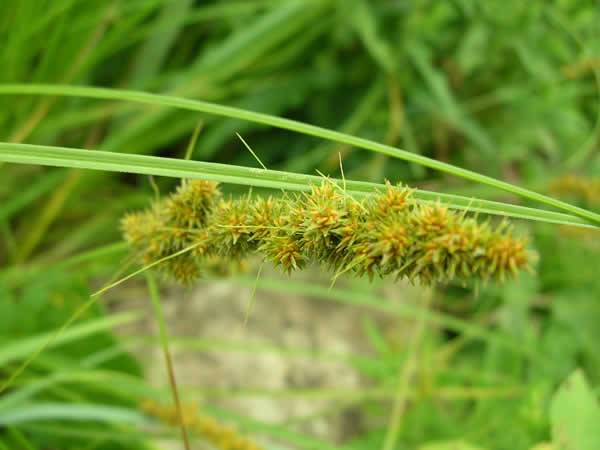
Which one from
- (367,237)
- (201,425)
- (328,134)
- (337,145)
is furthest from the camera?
(337,145)

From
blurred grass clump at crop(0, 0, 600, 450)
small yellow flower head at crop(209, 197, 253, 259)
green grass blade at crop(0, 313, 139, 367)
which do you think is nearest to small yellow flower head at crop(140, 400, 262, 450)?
blurred grass clump at crop(0, 0, 600, 450)

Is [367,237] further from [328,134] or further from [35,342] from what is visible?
[35,342]

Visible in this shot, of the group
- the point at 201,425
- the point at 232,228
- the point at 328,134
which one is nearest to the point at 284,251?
the point at 232,228

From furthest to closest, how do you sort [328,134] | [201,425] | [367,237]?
[201,425], [328,134], [367,237]

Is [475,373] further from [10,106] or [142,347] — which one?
[10,106]

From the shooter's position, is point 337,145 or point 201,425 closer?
point 201,425

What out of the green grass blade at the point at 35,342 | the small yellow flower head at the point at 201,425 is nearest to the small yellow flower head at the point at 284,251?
the small yellow flower head at the point at 201,425

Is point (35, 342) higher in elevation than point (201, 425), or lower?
higher

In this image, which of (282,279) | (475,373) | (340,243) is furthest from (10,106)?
(475,373)

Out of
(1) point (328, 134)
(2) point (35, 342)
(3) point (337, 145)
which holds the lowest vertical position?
(2) point (35, 342)
